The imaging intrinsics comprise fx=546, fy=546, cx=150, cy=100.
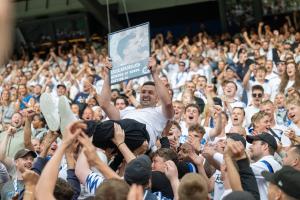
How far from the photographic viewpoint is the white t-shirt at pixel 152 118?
17.1ft

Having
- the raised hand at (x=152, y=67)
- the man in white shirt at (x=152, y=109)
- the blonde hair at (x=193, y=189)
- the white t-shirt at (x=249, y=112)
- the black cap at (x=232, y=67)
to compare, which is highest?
the black cap at (x=232, y=67)

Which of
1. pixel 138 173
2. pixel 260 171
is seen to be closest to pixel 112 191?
pixel 138 173

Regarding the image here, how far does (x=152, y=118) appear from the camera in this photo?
5309mm

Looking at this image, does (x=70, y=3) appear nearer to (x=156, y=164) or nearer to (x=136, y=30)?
(x=136, y=30)

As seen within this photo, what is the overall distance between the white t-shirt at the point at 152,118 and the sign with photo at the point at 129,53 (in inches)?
27.8

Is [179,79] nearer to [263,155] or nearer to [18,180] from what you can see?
[18,180]

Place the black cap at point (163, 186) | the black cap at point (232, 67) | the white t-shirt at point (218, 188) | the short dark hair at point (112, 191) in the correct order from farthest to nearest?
the black cap at point (232, 67) → the white t-shirt at point (218, 188) → the black cap at point (163, 186) → the short dark hair at point (112, 191)

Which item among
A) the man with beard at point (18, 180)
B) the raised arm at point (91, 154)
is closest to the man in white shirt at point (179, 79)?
the man with beard at point (18, 180)

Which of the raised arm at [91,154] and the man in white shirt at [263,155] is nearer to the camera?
the raised arm at [91,154]

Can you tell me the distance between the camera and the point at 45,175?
291 cm

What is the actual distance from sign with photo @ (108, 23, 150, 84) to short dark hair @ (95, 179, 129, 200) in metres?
3.18

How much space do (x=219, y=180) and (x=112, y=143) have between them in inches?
43.4

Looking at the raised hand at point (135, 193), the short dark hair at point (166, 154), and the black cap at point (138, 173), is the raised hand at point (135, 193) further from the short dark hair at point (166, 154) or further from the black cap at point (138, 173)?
the short dark hair at point (166, 154)

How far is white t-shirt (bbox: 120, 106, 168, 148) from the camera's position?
5227mm
